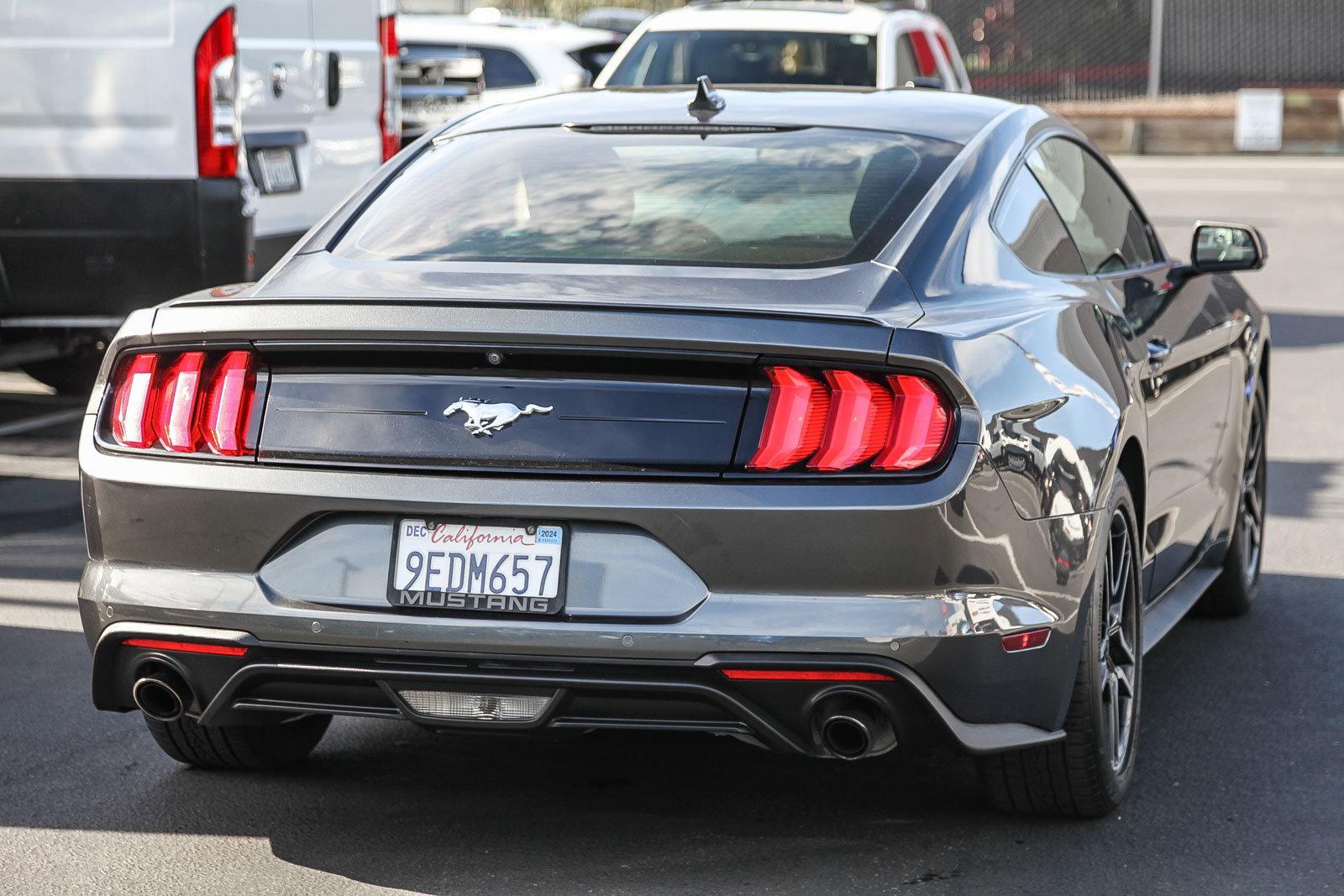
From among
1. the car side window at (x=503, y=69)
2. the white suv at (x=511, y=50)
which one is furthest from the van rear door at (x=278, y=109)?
the car side window at (x=503, y=69)

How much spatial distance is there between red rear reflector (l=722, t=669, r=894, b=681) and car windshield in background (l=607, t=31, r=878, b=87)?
892 centimetres

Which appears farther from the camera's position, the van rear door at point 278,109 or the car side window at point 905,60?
the car side window at point 905,60

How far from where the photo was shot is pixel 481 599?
12.0ft

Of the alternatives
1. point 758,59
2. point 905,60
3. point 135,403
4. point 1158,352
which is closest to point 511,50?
point 758,59

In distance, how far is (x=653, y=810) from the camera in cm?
434

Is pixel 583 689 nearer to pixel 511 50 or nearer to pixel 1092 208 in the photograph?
pixel 1092 208

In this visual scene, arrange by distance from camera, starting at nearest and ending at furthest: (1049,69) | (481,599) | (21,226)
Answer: (481,599)
(21,226)
(1049,69)

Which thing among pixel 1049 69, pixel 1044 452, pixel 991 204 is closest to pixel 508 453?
pixel 1044 452

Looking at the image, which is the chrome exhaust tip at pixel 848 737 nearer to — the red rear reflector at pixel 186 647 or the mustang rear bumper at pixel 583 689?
the mustang rear bumper at pixel 583 689

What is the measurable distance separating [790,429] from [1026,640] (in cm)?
60

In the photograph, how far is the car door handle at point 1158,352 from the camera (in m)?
4.75

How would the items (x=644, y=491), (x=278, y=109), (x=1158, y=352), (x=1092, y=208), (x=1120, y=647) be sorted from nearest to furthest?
(x=644, y=491) → (x=1120, y=647) → (x=1158, y=352) → (x=1092, y=208) → (x=278, y=109)

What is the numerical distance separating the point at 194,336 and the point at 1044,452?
5.26 feet

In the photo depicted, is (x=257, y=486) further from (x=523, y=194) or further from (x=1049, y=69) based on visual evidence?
(x=1049, y=69)
